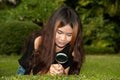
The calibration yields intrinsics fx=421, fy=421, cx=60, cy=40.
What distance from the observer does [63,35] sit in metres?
4.11

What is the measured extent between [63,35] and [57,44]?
0.13 metres

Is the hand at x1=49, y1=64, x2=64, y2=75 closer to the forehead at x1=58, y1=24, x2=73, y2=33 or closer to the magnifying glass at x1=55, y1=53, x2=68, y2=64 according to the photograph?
the magnifying glass at x1=55, y1=53, x2=68, y2=64

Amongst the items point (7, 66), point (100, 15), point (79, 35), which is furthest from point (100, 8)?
point (79, 35)

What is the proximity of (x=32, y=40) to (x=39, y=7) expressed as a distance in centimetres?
1755

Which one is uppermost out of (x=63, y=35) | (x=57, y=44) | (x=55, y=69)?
(x=63, y=35)

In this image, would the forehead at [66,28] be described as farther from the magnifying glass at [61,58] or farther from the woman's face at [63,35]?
the magnifying glass at [61,58]

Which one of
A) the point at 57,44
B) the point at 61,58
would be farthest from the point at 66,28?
the point at 61,58

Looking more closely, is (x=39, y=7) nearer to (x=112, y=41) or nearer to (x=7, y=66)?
(x=112, y=41)

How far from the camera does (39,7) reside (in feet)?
71.3

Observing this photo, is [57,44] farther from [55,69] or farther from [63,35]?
[55,69]

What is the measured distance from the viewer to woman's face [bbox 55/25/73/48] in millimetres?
4109

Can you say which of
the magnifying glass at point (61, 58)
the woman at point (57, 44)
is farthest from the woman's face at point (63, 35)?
the magnifying glass at point (61, 58)

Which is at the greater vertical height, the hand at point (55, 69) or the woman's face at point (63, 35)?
the woman's face at point (63, 35)

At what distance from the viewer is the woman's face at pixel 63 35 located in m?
4.11
